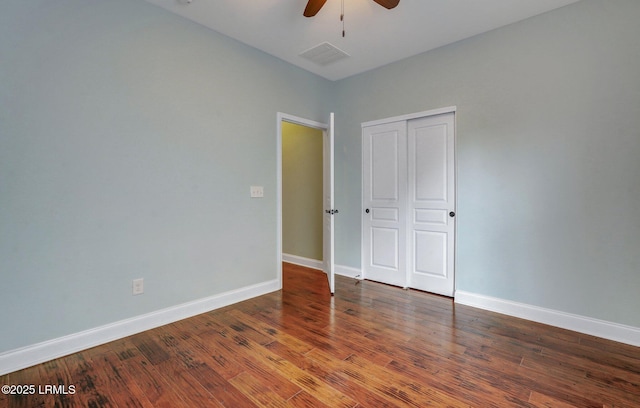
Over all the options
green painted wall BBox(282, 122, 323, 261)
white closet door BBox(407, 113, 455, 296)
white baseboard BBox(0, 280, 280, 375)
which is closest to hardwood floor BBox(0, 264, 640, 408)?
white baseboard BBox(0, 280, 280, 375)

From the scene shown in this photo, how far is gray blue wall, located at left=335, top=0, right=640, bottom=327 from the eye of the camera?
2.34 m

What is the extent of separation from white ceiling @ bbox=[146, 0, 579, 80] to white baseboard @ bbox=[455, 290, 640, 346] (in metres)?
2.65

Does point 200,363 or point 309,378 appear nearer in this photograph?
point 309,378

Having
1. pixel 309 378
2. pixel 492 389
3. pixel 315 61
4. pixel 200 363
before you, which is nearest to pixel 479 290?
pixel 492 389

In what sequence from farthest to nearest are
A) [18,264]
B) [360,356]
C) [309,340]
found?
[309,340], [360,356], [18,264]

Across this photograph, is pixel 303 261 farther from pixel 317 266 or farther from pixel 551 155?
pixel 551 155

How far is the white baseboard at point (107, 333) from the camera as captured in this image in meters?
1.96

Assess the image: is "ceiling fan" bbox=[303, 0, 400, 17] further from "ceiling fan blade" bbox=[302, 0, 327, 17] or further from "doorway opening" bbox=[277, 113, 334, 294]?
"doorway opening" bbox=[277, 113, 334, 294]

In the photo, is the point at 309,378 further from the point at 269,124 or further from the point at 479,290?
the point at 269,124

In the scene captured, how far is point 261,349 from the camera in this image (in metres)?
2.20

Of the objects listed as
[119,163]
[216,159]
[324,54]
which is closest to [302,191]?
[216,159]

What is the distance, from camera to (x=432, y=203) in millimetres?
3400

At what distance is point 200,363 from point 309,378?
2.51 ft

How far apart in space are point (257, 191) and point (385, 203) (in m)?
1.61
